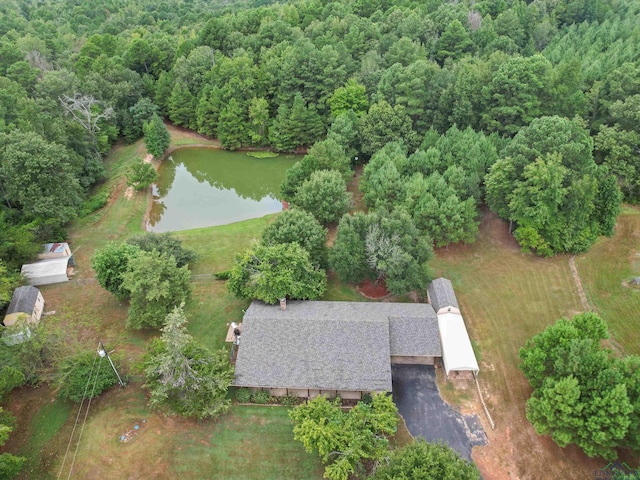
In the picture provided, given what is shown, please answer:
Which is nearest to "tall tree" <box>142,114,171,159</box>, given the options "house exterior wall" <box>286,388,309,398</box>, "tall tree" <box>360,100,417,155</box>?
"tall tree" <box>360,100,417,155</box>

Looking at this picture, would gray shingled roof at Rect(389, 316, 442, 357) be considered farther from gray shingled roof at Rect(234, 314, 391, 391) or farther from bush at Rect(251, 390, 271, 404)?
bush at Rect(251, 390, 271, 404)

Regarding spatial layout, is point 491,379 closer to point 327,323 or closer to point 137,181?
point 327,323

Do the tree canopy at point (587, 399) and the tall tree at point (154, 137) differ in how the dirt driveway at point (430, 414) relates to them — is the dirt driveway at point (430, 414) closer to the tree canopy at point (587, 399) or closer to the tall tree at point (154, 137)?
the tree canopy at point (587, 399)

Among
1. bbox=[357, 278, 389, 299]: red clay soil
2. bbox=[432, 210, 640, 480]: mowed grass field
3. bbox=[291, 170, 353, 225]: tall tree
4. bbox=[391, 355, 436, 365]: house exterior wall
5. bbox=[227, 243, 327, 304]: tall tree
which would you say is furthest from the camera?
bbox=[291, 170, 353, 225]: tall tree

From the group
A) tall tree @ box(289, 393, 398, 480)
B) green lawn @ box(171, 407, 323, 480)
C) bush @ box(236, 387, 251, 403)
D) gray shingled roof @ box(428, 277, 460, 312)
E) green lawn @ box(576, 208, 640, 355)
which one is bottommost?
green lawn @ box(171, 407, 323, 480)

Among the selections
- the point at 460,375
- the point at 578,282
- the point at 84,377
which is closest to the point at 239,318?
the point at 84,377

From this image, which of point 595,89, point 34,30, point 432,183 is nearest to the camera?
point 432,183

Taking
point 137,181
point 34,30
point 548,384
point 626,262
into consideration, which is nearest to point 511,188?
point 626,262
